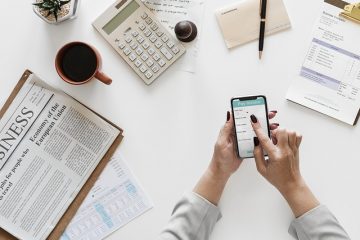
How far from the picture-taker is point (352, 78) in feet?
3.61

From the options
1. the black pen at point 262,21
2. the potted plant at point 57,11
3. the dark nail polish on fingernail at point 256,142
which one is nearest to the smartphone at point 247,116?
the dark nail polish on fingernail at point 256,142

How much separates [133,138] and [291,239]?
1.40 feet

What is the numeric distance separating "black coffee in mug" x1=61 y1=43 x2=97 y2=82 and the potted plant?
7 centimetres

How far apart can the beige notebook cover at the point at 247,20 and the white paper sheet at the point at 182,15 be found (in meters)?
0.05

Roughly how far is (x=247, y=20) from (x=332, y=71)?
23cm

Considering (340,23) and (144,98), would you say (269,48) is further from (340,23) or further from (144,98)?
(144,98)

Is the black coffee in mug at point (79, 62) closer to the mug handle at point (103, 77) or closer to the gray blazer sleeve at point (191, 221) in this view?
the mug handle at point (103, 77)

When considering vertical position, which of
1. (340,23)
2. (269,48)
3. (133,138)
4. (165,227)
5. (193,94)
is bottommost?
(165,227)

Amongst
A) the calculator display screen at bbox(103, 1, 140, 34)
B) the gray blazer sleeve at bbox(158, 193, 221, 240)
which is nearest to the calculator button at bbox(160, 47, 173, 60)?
the calculator display screen at bbox(103, 1, 140, 34)

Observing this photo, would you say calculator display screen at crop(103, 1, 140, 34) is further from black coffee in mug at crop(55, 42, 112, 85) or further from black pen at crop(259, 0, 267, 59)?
black pen at crop(259, 0, 267, 59)

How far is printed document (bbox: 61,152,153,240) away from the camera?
44.3 inches

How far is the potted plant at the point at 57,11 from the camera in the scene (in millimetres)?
1064

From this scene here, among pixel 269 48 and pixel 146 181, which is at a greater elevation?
pixel 269 48

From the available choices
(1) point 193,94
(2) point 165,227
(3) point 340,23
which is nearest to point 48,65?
(1) point 193,94
